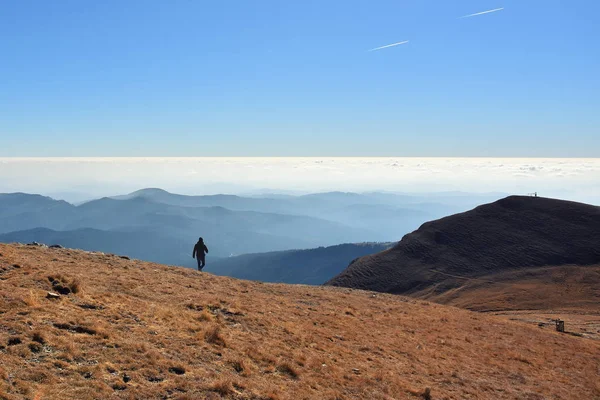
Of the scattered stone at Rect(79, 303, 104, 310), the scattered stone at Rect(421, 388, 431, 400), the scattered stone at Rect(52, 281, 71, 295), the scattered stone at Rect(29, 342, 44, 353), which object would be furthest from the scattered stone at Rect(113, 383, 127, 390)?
the scattered stone at Rect(421, 388, 431, 400)

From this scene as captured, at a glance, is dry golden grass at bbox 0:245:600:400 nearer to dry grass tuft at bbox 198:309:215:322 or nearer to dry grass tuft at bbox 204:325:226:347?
dry grass tuft at bbox 204:325:226:347

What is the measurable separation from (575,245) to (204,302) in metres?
87.4

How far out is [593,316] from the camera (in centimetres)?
4266

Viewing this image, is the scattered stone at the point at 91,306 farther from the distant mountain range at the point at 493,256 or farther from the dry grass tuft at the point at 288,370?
the distant mountain range at the point at 493,256

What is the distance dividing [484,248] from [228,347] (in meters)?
83.8

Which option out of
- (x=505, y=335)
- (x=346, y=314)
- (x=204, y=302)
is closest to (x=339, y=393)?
(x=204, y=302)

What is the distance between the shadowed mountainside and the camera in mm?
77562

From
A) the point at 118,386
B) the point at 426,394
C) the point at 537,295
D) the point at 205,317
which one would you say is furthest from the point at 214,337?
the point at 537,295

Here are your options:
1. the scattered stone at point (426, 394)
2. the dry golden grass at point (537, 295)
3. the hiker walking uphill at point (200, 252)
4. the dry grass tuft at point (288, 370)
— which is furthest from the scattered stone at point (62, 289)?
the dry golden grass at point (537, 295)

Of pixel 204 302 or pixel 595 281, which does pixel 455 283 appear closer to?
pixel 595 281

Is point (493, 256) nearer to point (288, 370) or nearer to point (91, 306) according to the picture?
point (288, 370)

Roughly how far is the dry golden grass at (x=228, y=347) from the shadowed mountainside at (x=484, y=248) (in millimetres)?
48950

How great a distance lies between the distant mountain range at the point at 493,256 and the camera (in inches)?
2677

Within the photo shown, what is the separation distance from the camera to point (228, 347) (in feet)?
44.6
